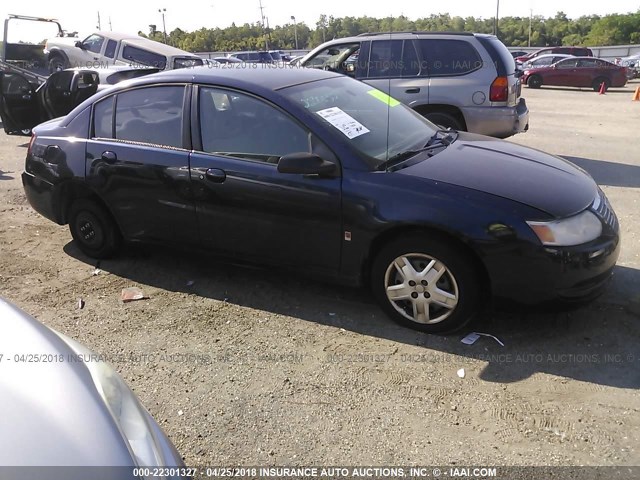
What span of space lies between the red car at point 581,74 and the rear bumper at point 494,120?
687 inches

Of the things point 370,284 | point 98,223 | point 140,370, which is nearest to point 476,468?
point 370,284

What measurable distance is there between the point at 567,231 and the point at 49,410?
277cm

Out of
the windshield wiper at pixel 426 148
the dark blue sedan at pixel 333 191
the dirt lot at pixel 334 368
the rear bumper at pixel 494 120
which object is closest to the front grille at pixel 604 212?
the dark blue sedan at pixel 333 191

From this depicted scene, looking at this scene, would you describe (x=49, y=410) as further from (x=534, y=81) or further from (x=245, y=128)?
(x=534, y=81)

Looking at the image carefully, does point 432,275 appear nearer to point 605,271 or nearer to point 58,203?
point 605,271

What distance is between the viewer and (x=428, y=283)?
11.4 ft

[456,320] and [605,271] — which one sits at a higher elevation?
[605,271]

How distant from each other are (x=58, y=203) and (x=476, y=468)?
3.99 m

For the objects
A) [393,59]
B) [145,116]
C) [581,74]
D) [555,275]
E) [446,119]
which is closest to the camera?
[555,275]

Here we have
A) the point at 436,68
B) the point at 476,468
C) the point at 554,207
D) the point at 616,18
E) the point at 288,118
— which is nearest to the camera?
the point at 476,468

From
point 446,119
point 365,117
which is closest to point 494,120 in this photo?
point 446,119

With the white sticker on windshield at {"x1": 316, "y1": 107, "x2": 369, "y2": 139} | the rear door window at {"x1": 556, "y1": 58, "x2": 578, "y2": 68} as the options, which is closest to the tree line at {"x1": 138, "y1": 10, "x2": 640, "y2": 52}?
the rear door window at {"x1": 556, "y1": 58, "x2": 578, "y2": 68}

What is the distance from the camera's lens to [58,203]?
4.91 meters

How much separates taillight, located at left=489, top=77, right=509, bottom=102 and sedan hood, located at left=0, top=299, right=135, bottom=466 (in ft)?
22.5
